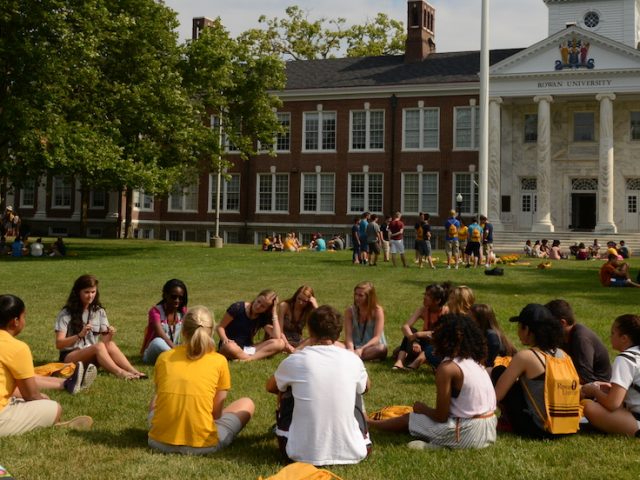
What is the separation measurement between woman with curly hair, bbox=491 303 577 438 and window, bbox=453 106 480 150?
143 feet

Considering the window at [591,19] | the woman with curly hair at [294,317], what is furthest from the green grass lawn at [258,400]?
the window at [591,19]

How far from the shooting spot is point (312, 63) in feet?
185

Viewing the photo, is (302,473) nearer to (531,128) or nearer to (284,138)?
(531,128)

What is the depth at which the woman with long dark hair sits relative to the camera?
1048cm

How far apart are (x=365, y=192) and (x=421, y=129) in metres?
5.12

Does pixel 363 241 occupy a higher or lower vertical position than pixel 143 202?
lower

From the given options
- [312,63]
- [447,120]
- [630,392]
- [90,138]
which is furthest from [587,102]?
[630,392]

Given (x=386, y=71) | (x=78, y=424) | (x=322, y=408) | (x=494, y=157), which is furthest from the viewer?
(x=386, y=71)

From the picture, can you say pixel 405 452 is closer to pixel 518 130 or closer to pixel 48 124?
pixel 48 124

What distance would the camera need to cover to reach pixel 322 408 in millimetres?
6367

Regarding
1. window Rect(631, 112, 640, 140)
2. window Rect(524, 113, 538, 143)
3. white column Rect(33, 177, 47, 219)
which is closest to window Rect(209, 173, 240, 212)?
white column Rect(33, 177, 47, 219)

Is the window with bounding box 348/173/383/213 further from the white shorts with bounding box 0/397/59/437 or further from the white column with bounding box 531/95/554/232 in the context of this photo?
the white shorts with bounding box 0/397/59/437

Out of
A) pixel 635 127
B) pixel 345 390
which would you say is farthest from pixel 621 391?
pixel 635 127

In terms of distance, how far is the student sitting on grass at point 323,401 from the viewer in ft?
20.9
